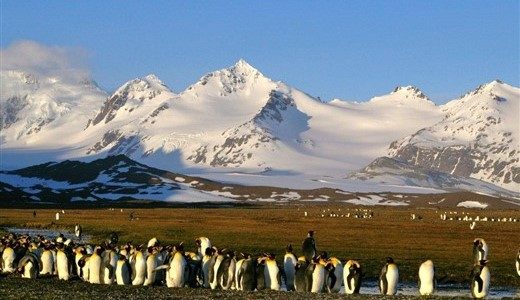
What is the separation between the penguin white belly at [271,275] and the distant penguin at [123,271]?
402cm

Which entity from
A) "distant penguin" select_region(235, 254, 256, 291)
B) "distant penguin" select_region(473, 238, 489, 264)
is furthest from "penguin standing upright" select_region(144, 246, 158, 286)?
"distant penguin" select_region(473, 238, 489, 264)

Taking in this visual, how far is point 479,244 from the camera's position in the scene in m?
31.2

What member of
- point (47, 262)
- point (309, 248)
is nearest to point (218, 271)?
point (309, 248)

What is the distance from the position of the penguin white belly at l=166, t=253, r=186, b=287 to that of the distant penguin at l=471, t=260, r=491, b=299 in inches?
307

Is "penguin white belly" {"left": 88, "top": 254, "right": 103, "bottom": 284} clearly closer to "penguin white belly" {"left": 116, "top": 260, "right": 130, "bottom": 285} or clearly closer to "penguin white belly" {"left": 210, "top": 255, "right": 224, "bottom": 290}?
"penguin white belly" {"left": 116, "top": 260, "right": 130, "bottom": 285}

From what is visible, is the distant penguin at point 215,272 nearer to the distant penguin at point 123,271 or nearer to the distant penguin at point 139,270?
the distant penguin at point 139,270

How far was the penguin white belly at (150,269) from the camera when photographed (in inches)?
1045

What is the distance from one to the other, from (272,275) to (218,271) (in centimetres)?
160

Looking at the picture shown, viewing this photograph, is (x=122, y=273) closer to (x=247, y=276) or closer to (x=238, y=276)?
(x=238, y=276)

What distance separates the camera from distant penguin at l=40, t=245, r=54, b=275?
29372 millimetres

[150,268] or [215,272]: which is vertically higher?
[150,268]

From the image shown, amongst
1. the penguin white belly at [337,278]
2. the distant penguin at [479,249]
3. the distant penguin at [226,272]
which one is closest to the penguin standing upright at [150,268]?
the distant penguin at [226,272]

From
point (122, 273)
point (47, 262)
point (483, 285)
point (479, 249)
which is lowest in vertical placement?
point (483, 285)

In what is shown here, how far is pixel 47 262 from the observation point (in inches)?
1162
